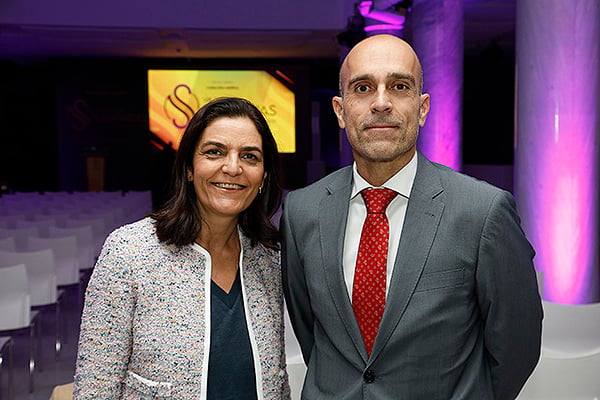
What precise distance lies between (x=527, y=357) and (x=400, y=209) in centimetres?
52

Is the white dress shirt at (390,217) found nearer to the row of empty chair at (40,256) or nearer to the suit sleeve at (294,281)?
the suit sleeve at (294,281)

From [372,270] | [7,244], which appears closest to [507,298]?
[372,270]

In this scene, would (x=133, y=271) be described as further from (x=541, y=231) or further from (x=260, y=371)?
(x=541, y=231)

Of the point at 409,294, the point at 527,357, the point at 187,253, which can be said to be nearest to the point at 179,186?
the point at 187,253

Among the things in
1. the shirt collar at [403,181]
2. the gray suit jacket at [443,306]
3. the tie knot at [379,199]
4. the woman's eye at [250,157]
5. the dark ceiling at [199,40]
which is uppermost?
the dark ceiling at [199,40]

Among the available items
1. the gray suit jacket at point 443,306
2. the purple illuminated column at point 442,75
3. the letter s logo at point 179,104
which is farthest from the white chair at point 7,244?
the letter s logo at point 179,104

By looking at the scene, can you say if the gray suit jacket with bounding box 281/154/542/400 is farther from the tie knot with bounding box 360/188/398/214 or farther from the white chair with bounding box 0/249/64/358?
the white chair with bounding box 0/249/64/358

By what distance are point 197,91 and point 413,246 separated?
16.4m

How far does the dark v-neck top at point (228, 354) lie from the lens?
180 cm

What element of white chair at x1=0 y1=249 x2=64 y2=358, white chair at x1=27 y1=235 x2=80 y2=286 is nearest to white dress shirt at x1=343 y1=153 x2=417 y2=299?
white chair at x1=0 y1=249 x2=64 y2=358

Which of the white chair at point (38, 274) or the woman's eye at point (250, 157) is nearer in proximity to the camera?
the woman's eye at point (250, 157)

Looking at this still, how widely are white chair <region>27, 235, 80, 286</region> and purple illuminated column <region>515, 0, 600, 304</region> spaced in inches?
157

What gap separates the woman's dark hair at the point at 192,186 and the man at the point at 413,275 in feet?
0.89

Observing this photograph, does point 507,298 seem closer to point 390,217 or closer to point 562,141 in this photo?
point 390,217
